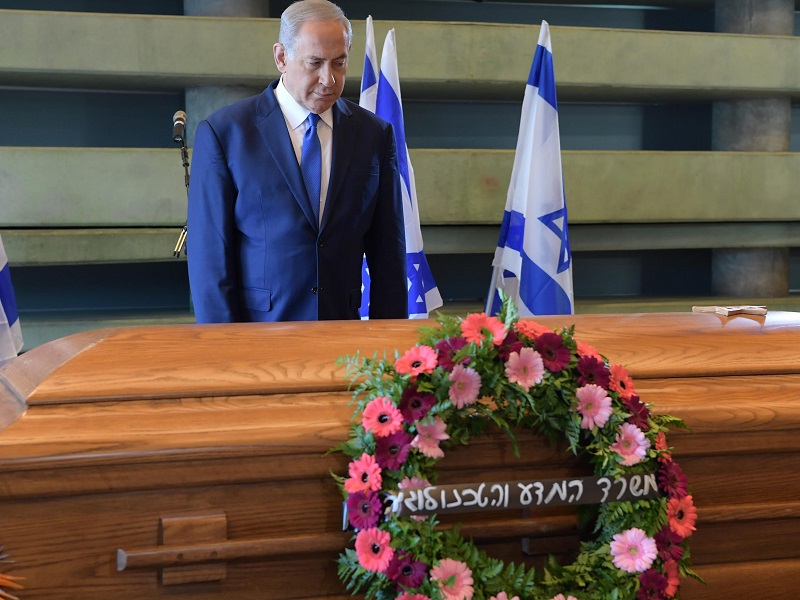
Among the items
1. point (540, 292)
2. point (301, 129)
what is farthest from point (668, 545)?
point (540, 292)

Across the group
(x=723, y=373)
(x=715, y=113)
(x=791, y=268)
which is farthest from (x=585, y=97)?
(x=723, y=373)

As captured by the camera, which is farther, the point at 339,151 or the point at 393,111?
the point at 393,111

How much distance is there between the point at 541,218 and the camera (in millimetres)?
3711

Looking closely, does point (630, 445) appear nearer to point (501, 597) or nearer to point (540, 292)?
point (501, 597)

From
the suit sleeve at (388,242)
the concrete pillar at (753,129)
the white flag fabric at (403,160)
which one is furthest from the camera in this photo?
the concrete pillar at (753,129)

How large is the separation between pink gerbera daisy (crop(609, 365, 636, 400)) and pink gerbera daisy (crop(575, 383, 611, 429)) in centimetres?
4

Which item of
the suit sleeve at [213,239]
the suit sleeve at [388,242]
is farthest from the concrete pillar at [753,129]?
the suit sleeve at [213,239]

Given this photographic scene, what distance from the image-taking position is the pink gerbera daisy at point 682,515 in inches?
47.0

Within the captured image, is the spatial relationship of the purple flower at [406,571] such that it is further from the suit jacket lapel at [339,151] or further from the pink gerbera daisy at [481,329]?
the suit jacket lapel at [339,151]

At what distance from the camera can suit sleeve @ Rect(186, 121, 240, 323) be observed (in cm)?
206

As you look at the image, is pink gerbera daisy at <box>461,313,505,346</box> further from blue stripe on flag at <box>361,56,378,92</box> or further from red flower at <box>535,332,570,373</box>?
blue stripe on flag at <box>361,56,378,92</box>

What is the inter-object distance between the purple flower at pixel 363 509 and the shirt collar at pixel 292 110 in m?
1.22

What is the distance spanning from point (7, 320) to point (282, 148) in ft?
5.94

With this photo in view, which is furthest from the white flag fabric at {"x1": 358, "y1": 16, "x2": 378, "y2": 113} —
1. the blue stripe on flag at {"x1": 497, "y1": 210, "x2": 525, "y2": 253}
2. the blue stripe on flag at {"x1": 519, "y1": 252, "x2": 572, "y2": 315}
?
the blue stripe on flag at {"x1": 519, "y1": 252, "x2": 572, "y2": 315}
